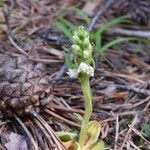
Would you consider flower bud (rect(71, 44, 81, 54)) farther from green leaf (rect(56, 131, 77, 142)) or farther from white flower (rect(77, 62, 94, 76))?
green leaf (rect(56, 131, 77, 142))

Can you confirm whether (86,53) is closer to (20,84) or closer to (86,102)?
(86,102)

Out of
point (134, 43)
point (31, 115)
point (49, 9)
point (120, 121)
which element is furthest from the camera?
point (49, 9)

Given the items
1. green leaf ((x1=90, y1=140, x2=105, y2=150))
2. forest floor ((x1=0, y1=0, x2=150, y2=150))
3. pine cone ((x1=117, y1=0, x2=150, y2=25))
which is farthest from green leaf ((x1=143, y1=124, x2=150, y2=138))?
pine cone ((x1=117, y1=0, x2=150, y2=25))

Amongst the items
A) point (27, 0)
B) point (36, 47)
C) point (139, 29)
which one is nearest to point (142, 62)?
point (139, 29)

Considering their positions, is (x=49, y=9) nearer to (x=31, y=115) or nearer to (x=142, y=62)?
(x=142, y=62)

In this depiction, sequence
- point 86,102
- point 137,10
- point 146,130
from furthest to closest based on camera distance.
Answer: point 137,10, point 146,130, point 86,102

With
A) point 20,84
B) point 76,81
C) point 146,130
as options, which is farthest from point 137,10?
point 20,84
